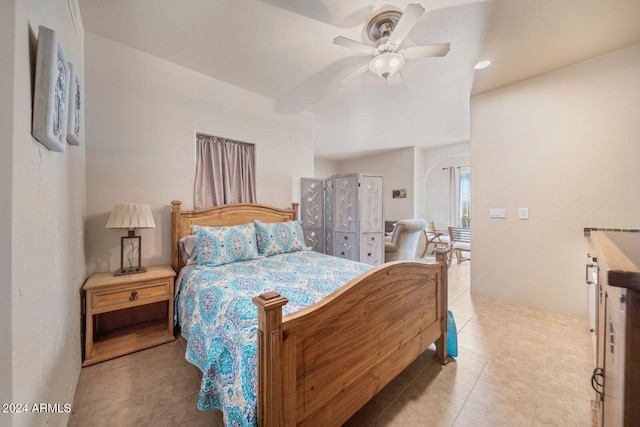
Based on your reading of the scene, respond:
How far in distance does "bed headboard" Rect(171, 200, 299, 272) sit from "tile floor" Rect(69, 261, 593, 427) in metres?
0.96

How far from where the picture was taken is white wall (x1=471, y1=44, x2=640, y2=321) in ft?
7.36

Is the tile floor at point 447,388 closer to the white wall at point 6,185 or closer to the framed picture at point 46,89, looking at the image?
the white wall at point 6,185

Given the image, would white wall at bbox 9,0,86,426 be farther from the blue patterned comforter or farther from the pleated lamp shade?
the blue patterned comforter

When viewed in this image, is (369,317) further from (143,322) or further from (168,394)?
(143,322)

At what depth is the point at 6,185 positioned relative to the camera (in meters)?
0.67

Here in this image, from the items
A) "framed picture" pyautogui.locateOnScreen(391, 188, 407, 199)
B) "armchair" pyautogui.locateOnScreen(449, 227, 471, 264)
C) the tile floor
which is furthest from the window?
the tile floor

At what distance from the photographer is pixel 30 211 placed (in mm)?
825

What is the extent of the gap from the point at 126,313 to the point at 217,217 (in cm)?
121

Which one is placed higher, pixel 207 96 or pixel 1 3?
pixel 207 96

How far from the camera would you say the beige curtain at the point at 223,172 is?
272cm

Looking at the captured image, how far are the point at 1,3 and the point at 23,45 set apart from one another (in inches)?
5.7

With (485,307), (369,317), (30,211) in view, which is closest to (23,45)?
(30,211)

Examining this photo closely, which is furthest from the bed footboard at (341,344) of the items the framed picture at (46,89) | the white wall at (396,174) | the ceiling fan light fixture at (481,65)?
the white wall at (396,174)

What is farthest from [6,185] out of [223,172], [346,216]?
[346,216]
